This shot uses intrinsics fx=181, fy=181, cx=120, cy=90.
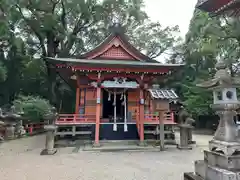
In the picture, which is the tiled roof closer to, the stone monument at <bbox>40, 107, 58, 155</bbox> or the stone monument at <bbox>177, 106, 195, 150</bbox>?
the stone monument at <bbox>177, 106, 195, 150</bbox>

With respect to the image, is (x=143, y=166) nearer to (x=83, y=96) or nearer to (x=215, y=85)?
(x=215, y=85)

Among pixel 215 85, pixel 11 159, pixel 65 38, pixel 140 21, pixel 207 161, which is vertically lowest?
pixel 11 159

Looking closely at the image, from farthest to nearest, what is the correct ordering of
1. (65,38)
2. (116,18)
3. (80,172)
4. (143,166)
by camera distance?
(116,18)
(65,38)
(143,166)
(80,172)

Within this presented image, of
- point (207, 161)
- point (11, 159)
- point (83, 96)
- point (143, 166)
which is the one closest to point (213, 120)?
point (83, 96)

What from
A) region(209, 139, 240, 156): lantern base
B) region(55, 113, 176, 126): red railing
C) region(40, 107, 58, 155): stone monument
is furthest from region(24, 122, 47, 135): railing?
region(209, 139, 240, 156): lantern base

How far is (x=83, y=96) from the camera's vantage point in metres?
10.6

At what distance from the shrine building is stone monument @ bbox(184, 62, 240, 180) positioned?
404cm

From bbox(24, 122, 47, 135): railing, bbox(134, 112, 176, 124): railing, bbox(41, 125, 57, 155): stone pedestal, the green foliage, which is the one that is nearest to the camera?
bbox(41, 125, 57, 155): stone pedestal

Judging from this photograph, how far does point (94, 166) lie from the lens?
17.9 feet

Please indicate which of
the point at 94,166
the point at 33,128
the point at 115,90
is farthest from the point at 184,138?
the point at 33,128

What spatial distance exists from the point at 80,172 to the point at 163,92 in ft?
15.2

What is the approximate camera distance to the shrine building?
332 inches

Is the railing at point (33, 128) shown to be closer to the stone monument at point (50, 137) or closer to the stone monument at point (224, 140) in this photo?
the stone monument at point (50, 137)

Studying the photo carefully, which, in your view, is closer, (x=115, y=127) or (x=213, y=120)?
(x=115, y=127)
